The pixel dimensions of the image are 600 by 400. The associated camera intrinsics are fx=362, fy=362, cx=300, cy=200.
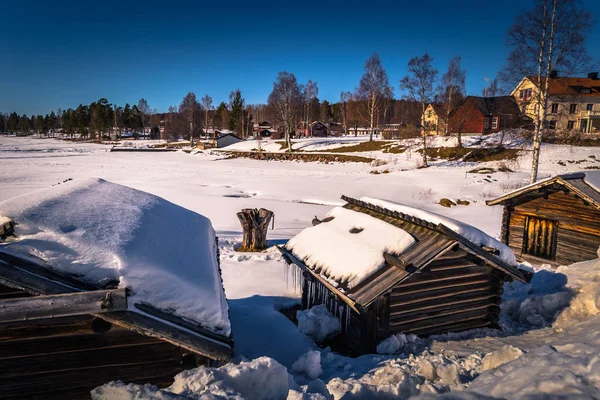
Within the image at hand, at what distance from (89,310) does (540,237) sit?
47.3 ft

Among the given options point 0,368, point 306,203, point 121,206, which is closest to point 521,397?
point 0,368

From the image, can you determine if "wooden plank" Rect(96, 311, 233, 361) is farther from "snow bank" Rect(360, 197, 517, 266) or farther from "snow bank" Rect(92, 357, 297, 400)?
"snow bank" Rect(360, 197, 517, 266)

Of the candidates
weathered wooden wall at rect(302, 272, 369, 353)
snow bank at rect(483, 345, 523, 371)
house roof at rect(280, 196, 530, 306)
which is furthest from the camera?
weathered wooden wall at rect(302, 272, 369, 353)

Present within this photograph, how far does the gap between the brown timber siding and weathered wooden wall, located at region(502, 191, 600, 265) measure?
18.7ft

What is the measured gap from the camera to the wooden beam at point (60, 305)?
3.55 meters

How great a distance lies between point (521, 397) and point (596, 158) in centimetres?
3402

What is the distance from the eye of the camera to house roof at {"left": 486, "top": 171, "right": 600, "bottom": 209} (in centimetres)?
1134

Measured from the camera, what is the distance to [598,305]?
771 centimetres

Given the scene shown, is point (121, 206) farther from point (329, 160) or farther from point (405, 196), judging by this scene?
point (329, 160)

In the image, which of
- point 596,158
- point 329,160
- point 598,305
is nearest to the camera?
point 598,305

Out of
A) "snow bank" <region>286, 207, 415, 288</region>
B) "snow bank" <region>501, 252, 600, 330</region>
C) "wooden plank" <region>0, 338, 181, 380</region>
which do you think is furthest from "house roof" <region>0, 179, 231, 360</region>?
"snow bank" <region>501, 252, 600, 330</region>

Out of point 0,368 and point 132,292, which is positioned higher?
point 132,292

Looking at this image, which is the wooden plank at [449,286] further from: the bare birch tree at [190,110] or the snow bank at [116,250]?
the bare birch tree at [190,110]

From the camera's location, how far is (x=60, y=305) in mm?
3559
